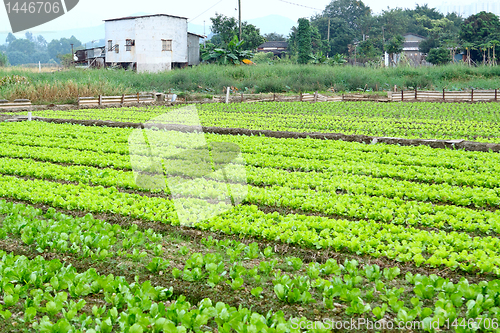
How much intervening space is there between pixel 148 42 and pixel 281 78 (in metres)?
15.7

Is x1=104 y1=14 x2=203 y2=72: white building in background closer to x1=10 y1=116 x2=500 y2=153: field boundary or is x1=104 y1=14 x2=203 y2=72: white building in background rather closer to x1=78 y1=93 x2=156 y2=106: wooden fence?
x1=78 y1=93 x2=156 y2=106: wooden fence

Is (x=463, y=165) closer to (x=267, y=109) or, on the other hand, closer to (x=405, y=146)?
(x=405, y=146)

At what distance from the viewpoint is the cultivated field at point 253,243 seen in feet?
14.5

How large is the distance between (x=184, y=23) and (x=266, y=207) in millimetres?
44765

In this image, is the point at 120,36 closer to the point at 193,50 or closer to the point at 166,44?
the point at 166,44

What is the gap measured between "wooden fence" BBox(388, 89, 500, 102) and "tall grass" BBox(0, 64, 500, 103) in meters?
3.93

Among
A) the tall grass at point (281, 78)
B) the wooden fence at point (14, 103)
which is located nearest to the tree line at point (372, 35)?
the tall grass at point (281, 78)

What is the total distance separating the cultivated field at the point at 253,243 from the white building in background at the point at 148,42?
36.2 metres

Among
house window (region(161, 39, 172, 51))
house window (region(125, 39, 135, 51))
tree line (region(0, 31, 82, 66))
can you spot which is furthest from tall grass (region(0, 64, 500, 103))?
tree line (region(0, 31, 82, 66))

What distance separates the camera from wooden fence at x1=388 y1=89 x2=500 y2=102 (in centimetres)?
3244

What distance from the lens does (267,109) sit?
90.6 ft

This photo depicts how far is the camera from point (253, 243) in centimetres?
603

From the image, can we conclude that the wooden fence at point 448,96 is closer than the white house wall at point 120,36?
Yes

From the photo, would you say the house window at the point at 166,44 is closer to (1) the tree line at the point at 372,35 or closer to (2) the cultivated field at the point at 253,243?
(1) the tree line at the point at 372,35
